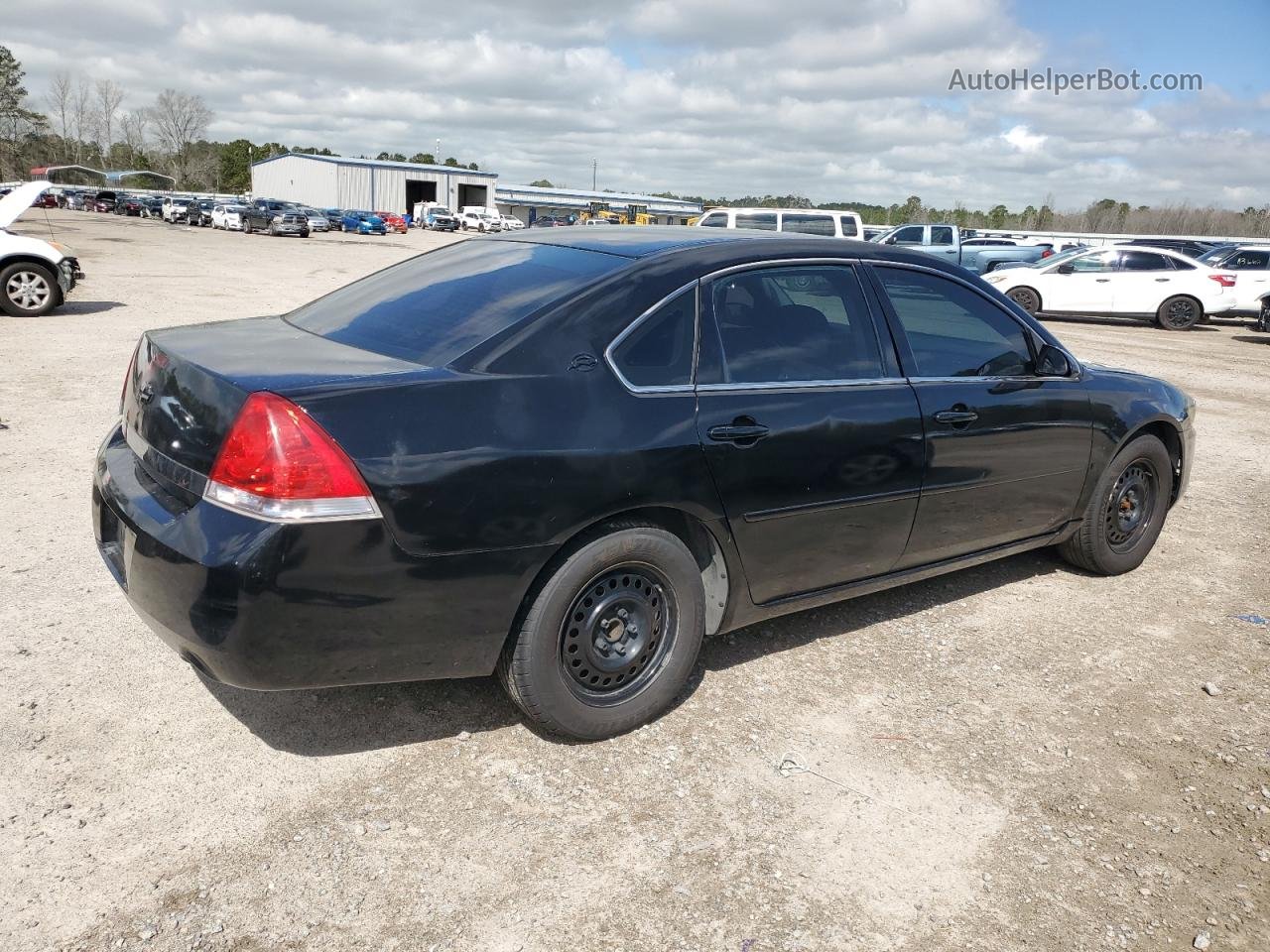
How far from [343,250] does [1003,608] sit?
113 ft

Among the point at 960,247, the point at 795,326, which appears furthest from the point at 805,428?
the point at 960,247

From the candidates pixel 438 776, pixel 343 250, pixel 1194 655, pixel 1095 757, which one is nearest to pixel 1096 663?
pixel 1194 655

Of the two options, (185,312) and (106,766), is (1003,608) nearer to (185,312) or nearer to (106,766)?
(106,766)

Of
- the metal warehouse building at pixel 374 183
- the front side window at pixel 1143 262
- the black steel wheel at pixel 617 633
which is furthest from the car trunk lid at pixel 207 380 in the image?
the metal warehouse building at pixel 374 183

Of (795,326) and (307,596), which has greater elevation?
(795,326)

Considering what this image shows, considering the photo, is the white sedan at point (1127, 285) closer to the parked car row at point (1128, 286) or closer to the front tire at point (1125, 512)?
the parked car row at point (1128, 286)

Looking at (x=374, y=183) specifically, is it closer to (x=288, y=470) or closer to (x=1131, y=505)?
(x=1131, y=505)

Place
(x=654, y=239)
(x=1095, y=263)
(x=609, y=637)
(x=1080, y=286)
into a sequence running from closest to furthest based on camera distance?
(x=609, y=637)
(x=654, y=239)
(x=1080, y=286)
(x=1095, y=263)

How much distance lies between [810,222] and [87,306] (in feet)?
43.9

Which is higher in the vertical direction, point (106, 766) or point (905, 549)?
point (905, 549)

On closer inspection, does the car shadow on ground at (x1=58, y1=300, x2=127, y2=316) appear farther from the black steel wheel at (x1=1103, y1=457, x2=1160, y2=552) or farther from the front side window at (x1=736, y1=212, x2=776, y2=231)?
the black steel wheel at (x1=1103, y1=457, x2=1160, y2=552)

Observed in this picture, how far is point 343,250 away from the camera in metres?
35.1

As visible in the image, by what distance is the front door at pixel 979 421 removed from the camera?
3830mm

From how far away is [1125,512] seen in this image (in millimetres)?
4934
